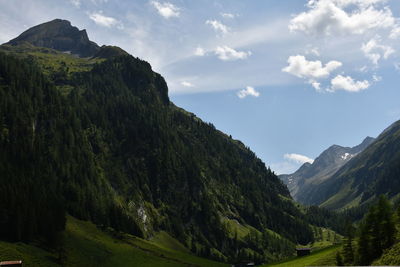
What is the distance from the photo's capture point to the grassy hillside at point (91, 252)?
388 feet

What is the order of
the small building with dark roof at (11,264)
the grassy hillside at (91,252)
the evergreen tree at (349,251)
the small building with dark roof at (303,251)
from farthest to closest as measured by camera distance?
the small building with dark roof at (303,251), the grassy hillside at (91,252), the evergreen tree at (349,251), the small building with dark roof at (11,264)

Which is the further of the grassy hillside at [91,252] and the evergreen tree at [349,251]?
the grassy hillside at [91,252]

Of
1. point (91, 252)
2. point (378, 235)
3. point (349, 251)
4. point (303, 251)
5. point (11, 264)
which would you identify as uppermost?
point (378, 235)

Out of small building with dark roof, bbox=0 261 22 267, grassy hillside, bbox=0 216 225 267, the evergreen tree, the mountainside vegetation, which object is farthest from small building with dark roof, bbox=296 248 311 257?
small building with dark roof, bbox=0 261 22 267

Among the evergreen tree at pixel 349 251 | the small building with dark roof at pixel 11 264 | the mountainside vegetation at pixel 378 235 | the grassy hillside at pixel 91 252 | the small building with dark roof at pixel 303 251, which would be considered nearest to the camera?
the small building with dark roof at pixel 11 264

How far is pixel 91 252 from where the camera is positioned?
148 m

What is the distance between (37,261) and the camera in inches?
4594

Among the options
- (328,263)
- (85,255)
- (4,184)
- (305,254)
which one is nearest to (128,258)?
(85,255)

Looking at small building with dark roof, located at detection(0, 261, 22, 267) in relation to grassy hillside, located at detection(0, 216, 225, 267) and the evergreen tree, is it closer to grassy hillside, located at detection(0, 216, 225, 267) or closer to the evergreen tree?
grassy hillside, located at detection(0, 216, 225, 267)

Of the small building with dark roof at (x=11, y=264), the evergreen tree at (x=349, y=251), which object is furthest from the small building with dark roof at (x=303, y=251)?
the small building with dark roof at (x=11, y=264)

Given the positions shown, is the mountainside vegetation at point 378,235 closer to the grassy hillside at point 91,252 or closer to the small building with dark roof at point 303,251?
the small building with dark roof at point 303,251

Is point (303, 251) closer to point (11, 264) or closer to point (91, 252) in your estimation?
point (91, 252)

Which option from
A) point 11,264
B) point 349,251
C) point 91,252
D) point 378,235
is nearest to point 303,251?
point 349,251

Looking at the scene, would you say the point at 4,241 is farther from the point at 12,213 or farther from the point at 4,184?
the point at 4,184
